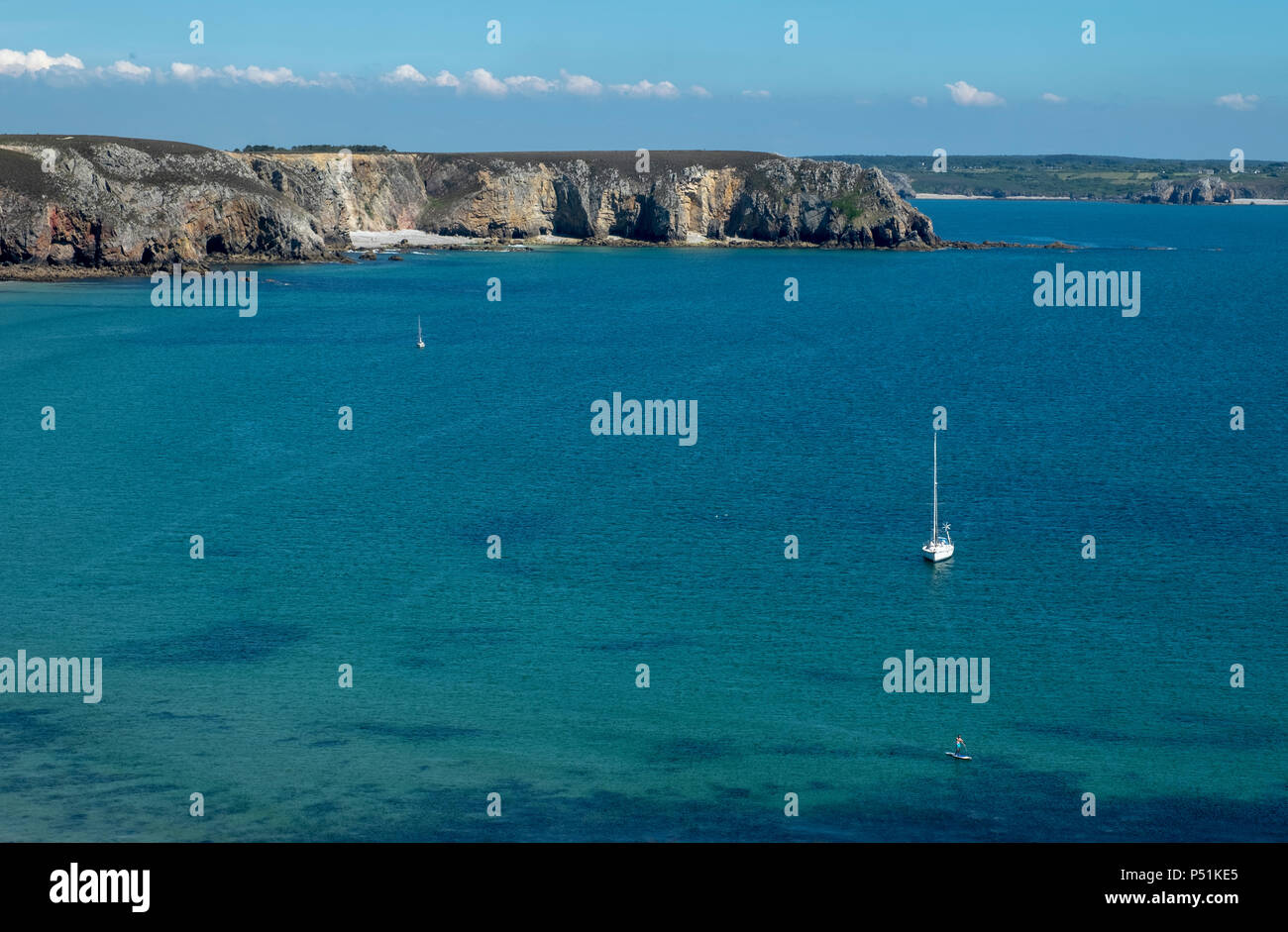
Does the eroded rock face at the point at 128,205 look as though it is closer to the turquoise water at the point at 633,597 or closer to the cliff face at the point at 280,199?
the cliff face at the point at 280,199

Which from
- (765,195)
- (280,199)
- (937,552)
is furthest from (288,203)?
(937,552)

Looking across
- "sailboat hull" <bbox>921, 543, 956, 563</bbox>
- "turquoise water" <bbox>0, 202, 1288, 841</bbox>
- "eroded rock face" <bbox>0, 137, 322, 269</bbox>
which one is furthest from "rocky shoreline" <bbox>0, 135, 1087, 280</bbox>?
"sailboat hull" <bbox>921, 543, 956, 563</bbox>

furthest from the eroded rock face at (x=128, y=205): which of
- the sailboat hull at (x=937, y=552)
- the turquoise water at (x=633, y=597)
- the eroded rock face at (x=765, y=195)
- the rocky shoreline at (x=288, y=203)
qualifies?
the sailboat hull at (x=937, y=552)

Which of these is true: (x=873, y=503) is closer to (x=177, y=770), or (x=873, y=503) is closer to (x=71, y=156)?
(x=177, y=770)

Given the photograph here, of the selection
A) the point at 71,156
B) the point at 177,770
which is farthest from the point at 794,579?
the point at 71,156

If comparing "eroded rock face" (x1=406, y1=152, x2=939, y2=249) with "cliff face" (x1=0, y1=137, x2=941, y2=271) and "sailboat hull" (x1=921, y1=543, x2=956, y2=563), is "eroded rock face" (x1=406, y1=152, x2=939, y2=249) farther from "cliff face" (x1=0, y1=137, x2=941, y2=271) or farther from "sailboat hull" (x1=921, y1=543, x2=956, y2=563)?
"sailboat hull" (x1=921, y1=543, x2=956, y2=563)

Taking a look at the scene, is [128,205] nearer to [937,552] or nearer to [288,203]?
[288,203]

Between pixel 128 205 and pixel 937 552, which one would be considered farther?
pixel 128 205
